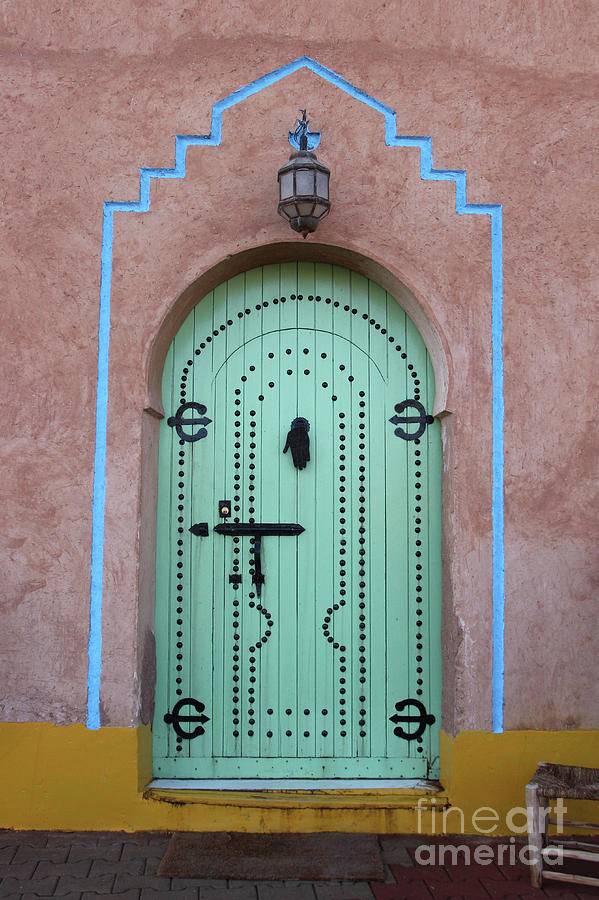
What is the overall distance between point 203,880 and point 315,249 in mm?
3054

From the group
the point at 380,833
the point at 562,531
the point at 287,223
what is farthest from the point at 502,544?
the point at 287,223

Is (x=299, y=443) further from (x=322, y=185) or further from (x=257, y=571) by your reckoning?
(x=322, y=185)

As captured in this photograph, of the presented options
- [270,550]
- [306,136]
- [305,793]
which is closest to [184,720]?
[305,793]

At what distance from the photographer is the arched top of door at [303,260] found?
434 centimetres

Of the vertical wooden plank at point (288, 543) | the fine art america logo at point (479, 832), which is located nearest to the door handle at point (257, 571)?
the vertical wooden plank at point (288, 543)

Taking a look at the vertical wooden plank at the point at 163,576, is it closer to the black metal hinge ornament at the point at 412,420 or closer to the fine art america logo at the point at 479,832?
the black metal hinge ornament at the point at 412,420

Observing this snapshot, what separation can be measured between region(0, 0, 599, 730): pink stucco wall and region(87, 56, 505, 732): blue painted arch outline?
1.6 inches

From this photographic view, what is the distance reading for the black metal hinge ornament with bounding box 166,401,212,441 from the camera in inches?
180

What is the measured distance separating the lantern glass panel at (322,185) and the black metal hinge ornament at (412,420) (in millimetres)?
1165

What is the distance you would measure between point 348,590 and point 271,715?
2.50 feet

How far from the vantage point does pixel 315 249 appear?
449 cm

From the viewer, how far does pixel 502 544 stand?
13.9 ft

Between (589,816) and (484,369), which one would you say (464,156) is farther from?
(589,816)

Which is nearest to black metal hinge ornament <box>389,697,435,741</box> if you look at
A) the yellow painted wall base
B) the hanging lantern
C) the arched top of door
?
the yellow painted wall base
